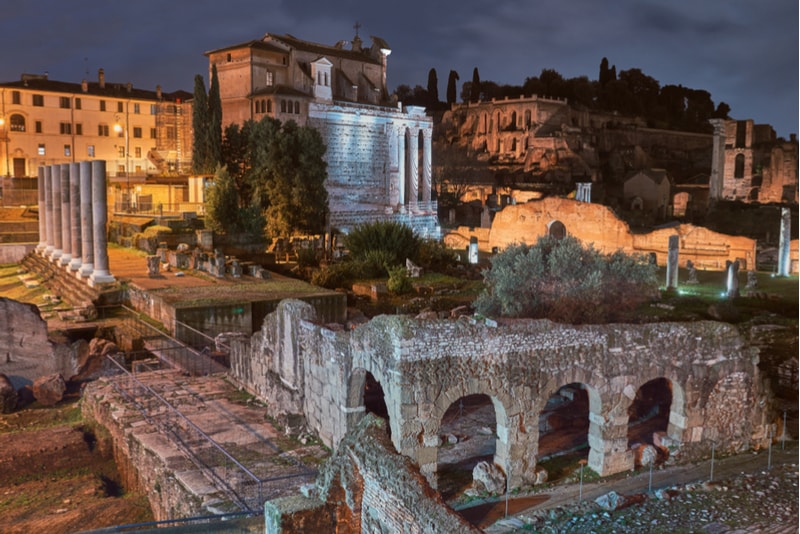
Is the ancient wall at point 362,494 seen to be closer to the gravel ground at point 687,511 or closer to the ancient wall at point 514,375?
the ancient wall at point 514,375

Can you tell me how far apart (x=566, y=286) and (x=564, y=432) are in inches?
190

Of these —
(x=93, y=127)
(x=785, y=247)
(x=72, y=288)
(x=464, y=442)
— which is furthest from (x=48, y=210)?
(x=785, y=247)

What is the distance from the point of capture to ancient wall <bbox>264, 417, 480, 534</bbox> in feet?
23.9

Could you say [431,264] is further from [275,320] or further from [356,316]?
[275,320]

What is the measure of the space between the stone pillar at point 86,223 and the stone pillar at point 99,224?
1.05 ft

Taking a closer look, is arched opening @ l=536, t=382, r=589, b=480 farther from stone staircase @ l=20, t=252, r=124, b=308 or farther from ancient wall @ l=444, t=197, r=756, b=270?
ancient wall @ l=444, t=197, r=756, b=270

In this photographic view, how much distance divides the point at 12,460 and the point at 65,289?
12.7m

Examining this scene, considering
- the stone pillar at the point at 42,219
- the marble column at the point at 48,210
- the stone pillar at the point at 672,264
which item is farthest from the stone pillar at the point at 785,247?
the stone pillar at the point at 42,219

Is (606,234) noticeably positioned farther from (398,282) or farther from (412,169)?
(412,169)

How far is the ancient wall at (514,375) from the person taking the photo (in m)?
11.3

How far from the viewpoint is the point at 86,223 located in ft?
85.3

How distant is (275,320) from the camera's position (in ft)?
48.2

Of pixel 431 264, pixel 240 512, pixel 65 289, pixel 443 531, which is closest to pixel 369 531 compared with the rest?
pixel 443 531

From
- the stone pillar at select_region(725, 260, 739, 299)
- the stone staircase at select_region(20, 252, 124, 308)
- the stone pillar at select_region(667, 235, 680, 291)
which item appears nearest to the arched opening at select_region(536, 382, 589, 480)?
the stone pillar at select_region(725, 260, 739, 299)
